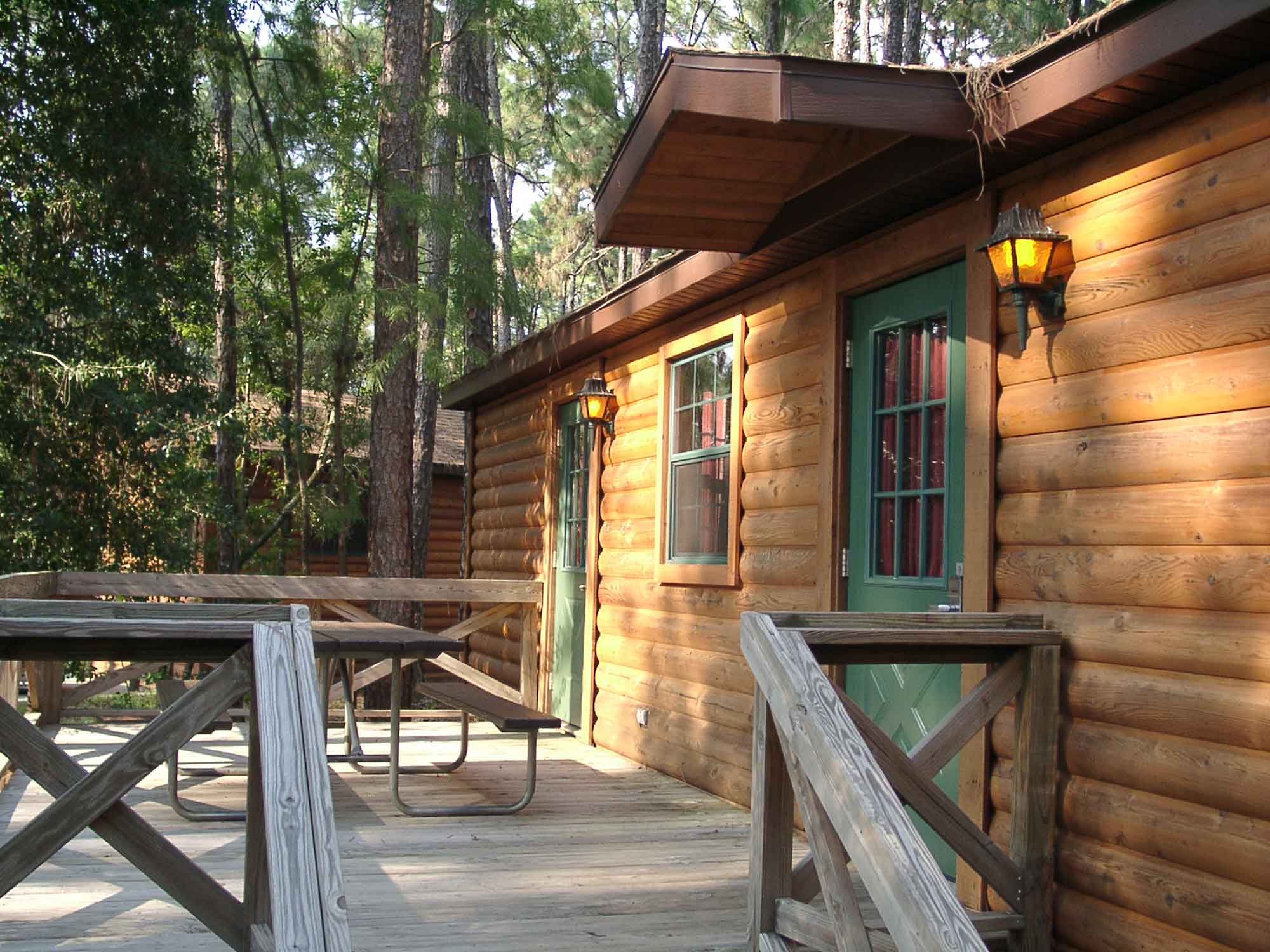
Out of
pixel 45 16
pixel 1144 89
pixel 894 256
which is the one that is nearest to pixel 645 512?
pixel 894 256

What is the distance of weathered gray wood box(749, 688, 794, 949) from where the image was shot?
3611 millimetres

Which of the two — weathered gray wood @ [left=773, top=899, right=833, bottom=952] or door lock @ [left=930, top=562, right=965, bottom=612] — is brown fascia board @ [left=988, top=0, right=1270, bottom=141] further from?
weathered gray wood @ [left=773, top=899, right=833, bottom=952]

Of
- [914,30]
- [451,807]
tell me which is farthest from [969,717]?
[914,30]

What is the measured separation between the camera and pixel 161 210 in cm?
1147

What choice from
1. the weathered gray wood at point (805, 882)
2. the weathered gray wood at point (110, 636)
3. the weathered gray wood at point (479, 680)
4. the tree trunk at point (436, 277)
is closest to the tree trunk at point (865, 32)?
the tree trunk at point (436, 277)

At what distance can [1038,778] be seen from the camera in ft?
12.9

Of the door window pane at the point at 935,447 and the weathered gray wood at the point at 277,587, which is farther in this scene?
the weathered gray wood at the point at 277,587

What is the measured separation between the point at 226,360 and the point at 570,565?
664cm

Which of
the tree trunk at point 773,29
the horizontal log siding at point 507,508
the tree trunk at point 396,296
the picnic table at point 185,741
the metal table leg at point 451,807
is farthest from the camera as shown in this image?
the tree trunk at point 773,29

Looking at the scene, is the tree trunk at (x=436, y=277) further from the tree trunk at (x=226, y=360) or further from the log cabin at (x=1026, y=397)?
the log cabin at (x=1026, y=397)

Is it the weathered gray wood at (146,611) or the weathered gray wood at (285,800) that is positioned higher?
the weathered gray wood at (146,611)

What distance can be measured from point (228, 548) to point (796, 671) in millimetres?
11916

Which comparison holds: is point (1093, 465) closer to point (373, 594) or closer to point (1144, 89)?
point (1144, 89)

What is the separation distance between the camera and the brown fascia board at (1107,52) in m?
3.25
